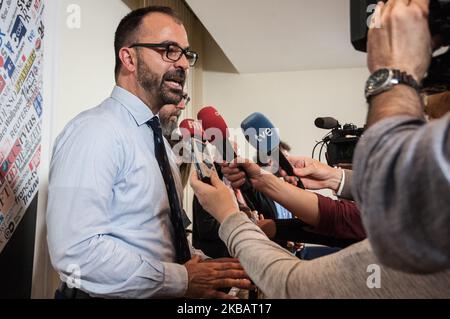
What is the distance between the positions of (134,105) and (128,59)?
0.69 feet

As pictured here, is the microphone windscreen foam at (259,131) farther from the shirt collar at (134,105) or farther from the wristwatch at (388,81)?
the wristwatch at (388,81)

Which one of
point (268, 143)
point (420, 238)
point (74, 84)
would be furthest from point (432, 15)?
point (74, 84)

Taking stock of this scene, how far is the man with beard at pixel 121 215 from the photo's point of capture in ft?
2.96

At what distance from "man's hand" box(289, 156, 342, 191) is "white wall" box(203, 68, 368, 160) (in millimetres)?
2822

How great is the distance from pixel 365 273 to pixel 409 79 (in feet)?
0.84

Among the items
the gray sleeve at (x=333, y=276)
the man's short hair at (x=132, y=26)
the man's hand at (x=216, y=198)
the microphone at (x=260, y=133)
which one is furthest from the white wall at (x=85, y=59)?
the gray sleeve at (x=333, y=276)

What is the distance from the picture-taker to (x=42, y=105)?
154cm

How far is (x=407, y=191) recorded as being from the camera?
1.21 feet

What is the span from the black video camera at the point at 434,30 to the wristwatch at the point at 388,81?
9 cm

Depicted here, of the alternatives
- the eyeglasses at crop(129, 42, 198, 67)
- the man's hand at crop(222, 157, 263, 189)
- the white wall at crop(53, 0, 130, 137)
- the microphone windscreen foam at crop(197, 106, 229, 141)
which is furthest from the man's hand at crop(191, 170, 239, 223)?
the white wall at crop(53, 0, 130, 137)

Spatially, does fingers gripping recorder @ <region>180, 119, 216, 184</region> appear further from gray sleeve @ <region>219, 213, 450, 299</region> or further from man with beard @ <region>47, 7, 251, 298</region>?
gray sleeve @ <region>219, 213, 450, 299</region>

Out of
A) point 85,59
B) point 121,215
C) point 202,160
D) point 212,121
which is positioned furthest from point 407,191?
point 85,59

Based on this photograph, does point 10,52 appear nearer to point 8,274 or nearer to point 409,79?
point 8,274

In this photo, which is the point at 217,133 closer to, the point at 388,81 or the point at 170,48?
the point at 170,48
